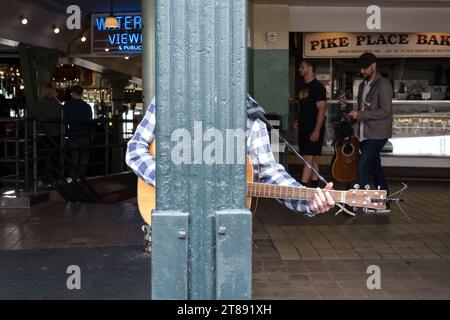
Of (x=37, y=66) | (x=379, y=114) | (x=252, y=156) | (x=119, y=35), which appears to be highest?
(x=119, y=35)

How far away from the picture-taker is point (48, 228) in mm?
7105

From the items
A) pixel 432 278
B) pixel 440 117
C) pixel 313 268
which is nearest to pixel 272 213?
pixel 313 268

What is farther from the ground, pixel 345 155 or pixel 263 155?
pixel 263 155

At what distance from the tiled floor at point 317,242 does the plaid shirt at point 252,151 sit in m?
1.74

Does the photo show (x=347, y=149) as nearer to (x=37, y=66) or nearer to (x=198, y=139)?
(x=198, y=139)

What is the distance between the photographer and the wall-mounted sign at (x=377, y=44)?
11.9 metres

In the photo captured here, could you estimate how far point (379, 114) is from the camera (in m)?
7.51

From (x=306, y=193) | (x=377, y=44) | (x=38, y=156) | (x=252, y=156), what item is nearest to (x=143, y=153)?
(x=252, y=156)

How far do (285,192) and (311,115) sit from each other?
6.29 metres

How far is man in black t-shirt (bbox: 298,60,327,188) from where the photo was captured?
8898 mm

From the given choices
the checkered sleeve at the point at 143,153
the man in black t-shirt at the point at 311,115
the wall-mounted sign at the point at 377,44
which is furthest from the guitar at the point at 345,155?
the checkered sleeve at the point at 143,153

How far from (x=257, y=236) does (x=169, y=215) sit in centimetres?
456
